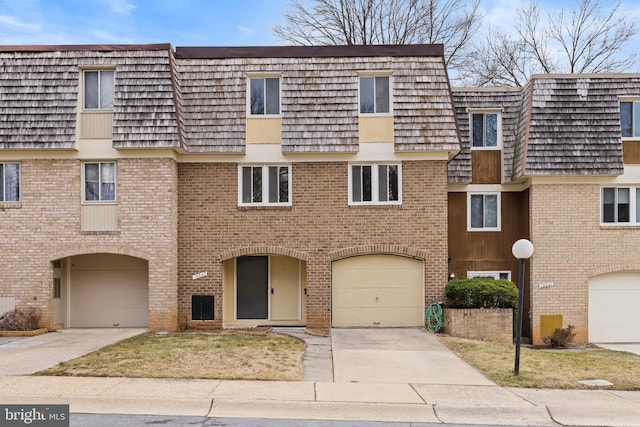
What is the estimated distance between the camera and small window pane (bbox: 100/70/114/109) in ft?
59.3

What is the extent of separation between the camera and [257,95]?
19047mm

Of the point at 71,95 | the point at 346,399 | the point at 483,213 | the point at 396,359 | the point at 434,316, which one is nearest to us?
the point at 346,399

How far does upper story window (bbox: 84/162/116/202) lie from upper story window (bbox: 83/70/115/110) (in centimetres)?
159

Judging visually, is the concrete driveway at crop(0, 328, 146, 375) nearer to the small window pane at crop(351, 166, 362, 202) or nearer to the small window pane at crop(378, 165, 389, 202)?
the small window pane at crop(351, 166, 362, 202)

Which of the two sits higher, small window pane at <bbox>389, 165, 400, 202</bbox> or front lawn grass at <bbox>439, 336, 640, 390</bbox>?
small window pane at <bbox>389, 165, 400, 202</bbox>

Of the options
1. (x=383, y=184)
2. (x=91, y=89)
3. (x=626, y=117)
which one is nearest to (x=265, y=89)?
(x=383, y=184)

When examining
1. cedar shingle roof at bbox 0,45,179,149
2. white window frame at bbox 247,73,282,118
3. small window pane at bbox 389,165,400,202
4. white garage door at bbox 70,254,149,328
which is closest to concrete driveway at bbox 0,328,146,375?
white garage door at bbox 70,254,149,328

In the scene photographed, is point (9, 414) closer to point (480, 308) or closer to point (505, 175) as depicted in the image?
point (480, 308)

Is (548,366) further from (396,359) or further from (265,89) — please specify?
(265,89)

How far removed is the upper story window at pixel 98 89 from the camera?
18.1 m

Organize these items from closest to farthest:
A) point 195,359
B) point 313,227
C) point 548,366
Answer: point 195,359 → point 548,366 → point 313,227

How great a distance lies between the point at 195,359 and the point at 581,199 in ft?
41.3

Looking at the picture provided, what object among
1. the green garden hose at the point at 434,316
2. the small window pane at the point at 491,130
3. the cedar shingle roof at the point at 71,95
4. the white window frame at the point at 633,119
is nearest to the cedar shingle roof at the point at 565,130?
the white window frame at the point at 633,119

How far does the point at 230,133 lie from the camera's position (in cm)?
1856
